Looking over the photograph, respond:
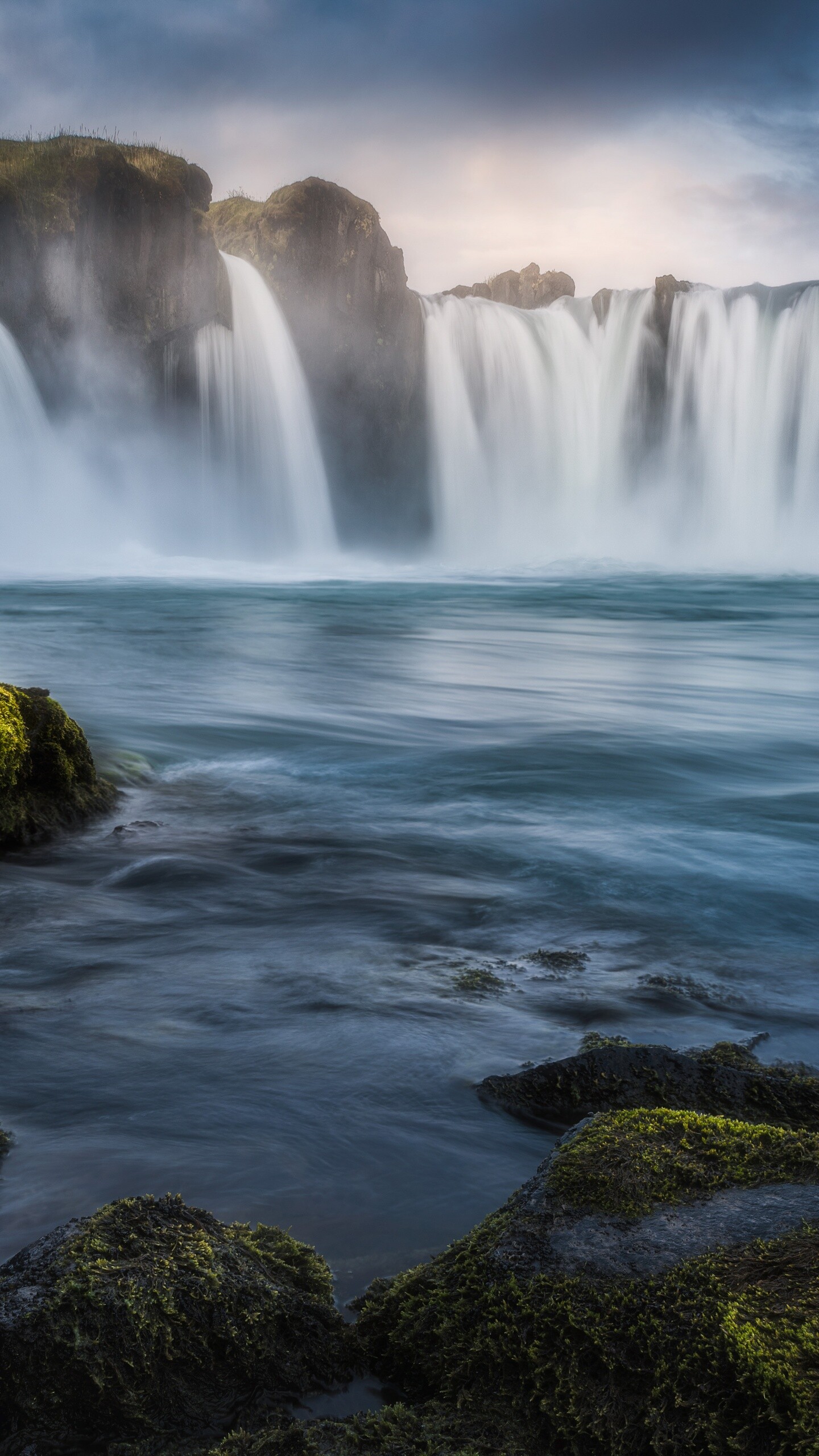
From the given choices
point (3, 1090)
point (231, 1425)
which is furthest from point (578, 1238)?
point (3, 1090)

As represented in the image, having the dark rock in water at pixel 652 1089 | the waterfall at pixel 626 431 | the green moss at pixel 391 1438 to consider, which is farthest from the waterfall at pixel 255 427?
the green moss at pixel 391 1438

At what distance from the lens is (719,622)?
21406mm

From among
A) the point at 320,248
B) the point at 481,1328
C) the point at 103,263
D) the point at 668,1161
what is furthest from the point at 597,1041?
the point at 320,248

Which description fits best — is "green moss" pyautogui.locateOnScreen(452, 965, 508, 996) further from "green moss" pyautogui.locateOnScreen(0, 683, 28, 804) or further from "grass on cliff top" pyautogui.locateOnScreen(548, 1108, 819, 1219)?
"green moss" pyautogui.locateOnScreen(0, 683, 28, 804)

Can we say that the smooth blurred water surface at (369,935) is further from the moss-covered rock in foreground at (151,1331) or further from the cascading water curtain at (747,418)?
the cascading water curtain at (747,418)

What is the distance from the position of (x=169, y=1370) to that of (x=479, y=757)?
670 cm

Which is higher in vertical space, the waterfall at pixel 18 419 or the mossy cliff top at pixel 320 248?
the mossy cliff top at pixel 320 248

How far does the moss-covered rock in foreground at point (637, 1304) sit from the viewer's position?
4.55 ft

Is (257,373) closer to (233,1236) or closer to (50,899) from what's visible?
(50,899)

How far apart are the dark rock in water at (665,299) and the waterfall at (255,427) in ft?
48.6

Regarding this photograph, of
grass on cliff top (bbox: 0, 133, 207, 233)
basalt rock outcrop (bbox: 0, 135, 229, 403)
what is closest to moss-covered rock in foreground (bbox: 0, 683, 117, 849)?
basalt rock outcrop (bbox: 0, 135, 229, 403)

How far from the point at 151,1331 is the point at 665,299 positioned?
45.7 metres

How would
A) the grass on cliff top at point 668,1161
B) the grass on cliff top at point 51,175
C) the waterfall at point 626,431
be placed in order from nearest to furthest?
1. the grass on cliff top at point 668,1161
2. the grass on cliff top at point 51,175
3. the waterfall at point 626,431

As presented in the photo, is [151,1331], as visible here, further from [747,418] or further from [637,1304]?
[747,418]
